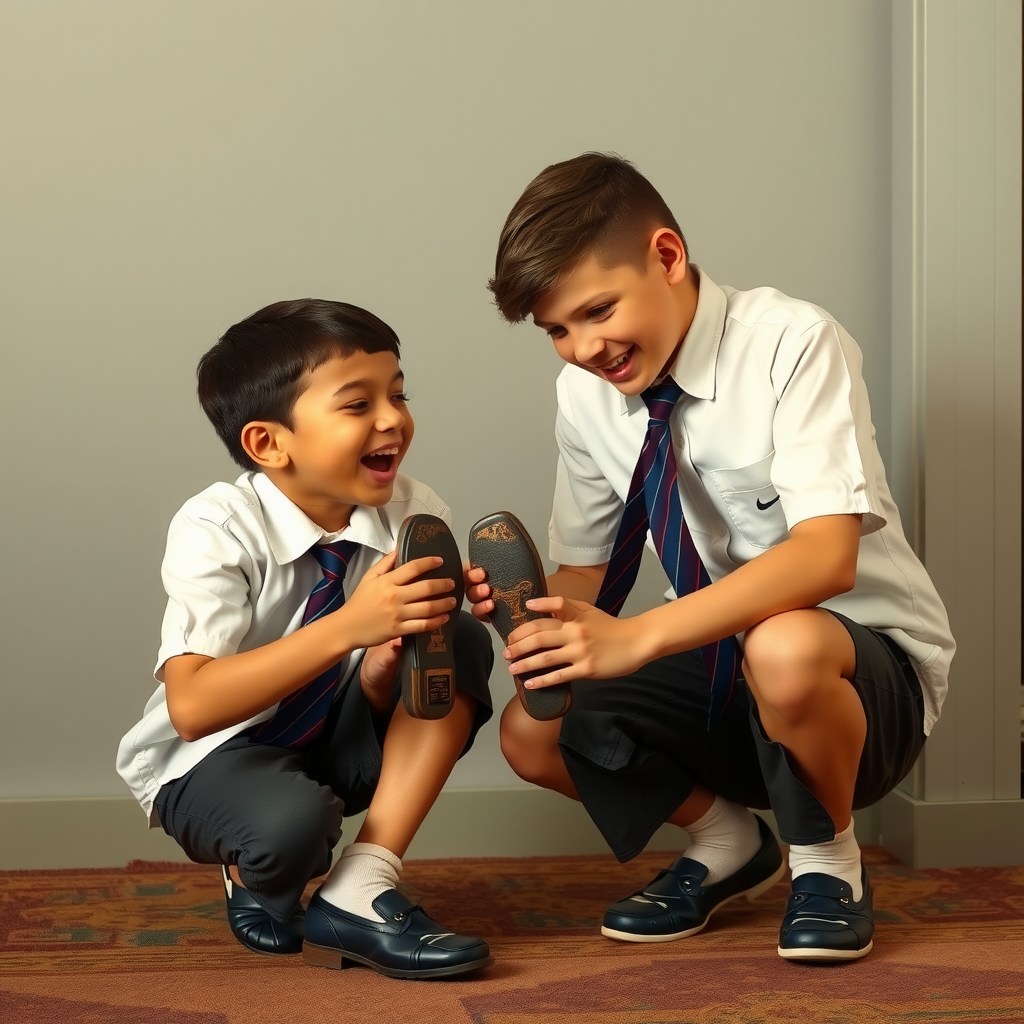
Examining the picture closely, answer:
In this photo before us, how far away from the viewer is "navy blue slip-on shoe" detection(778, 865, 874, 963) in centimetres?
107

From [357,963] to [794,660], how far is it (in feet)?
1.68

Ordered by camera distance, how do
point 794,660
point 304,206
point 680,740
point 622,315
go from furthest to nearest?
point 304,206 → point 680,740 → point 622,315 → point 794,660

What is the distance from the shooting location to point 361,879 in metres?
1.10

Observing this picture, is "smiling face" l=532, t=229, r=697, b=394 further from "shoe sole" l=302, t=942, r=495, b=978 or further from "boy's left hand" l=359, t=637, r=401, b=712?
"shoe sole" l=302, t=942, r=495, b=978

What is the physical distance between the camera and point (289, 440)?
123 cm

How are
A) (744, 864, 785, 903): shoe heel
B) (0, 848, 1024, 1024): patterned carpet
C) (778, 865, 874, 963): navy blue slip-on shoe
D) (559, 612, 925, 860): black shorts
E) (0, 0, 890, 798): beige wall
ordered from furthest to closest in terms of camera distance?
(0, 0, 890, 798): beige wall, (744, 864, 785, 903): shoe heel, (559, 612, 925, 860): black shorts, (778, 865, 874, 963): navy blue slip-on shoe, (0, 848, 1024, 1024): patterned carpet

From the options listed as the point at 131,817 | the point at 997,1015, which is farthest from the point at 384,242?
the point at 997,1015

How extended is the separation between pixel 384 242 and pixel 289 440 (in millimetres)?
494

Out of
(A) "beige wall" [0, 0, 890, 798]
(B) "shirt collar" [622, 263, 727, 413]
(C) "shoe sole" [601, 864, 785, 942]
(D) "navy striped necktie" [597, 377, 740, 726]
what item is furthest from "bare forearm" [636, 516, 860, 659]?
(A) "beige wall" [0, 0, 890, 798]

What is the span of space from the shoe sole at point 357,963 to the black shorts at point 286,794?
0.06 meters

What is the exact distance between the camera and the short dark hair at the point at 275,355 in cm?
123

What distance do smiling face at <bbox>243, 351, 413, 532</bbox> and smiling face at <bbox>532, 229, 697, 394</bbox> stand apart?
0.61 ft

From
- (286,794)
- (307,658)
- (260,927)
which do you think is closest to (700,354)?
(307,658)

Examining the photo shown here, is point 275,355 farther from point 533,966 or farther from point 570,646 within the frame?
point 533,966
